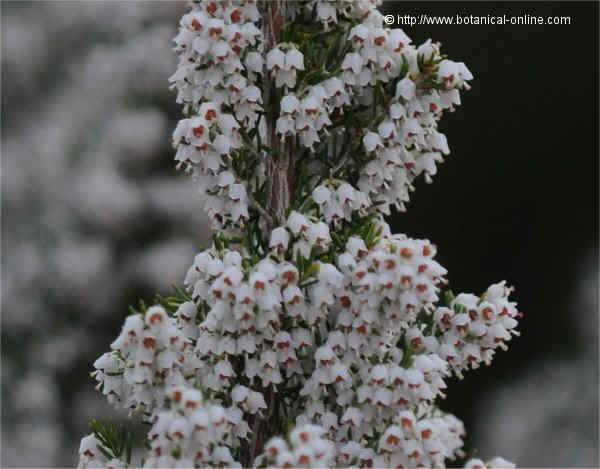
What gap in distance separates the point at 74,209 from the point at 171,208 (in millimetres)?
751

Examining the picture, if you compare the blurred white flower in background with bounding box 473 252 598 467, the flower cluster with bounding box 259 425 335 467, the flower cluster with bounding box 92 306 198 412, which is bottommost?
the flower cluster with bounding box 259 425 335 467

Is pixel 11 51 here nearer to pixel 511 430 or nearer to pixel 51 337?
pixel 51 337

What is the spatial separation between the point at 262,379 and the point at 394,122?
0.90 m

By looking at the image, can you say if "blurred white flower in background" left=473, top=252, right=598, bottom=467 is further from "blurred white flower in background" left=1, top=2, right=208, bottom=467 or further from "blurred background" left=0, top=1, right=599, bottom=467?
"blurred white flower in background" left=1, top=2, right=208, bottom=467

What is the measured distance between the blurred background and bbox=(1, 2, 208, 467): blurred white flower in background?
1cm

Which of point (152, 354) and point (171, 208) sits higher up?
point (171, 208)

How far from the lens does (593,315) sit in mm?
7961

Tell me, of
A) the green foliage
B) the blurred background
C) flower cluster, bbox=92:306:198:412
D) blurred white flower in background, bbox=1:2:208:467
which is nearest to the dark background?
the blurred background

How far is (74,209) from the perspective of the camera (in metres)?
6.64

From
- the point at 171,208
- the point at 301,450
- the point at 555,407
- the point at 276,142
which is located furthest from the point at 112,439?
the point at 555,407

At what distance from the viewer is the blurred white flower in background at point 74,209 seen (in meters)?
6.52

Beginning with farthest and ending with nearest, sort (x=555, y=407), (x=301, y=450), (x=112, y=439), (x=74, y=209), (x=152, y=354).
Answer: (x=555, y=407) < (x=74, y=209) < (x=112, y=439) < (x=152, y=354) < (x=301, y=450)

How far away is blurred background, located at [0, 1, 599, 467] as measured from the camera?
6.56 m

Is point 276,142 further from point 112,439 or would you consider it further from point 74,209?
point 74,209
